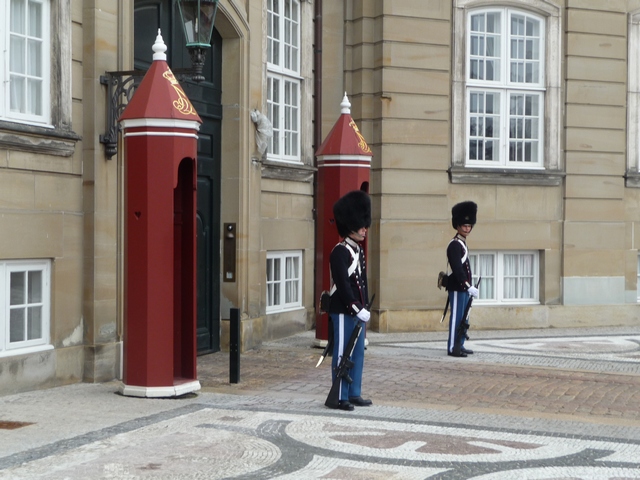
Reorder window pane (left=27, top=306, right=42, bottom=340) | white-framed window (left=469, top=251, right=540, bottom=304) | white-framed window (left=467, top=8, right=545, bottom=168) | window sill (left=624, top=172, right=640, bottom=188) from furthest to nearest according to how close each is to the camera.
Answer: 1. window sill (left=624, top=172, right=640, bottom=188)
2. white-framed window (left=469, top=251, right=540, bottom=304)
3. white-framed window (left=467, top=8, right=545, bottom=168)
4. window pane (left=27, top=306, right=42, bottom=340)

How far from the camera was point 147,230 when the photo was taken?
9.09 meters

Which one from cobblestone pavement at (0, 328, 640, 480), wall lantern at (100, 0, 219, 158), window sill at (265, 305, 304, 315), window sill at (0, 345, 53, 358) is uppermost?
wall lantern at (100, 0, 219, 158)

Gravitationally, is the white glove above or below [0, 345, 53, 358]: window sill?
above

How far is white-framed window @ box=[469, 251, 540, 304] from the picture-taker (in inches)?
640

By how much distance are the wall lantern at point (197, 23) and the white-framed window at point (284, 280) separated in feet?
16.5

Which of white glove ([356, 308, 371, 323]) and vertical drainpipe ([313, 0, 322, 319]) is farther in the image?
vertical drainpipe ([313, 0, 322, 319])

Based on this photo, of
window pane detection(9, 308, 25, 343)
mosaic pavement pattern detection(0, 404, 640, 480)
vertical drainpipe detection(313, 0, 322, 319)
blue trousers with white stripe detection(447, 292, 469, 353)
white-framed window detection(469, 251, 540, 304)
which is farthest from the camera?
white-framed window detection(469, 251, 540, 304)

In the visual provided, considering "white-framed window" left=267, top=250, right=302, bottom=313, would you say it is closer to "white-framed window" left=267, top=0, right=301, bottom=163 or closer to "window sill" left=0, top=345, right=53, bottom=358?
"white-framed window" left=267, top=0, right=301, bottom=163

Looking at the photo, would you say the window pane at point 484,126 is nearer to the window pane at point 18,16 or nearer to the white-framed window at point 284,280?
the white-framed window at point 284,280

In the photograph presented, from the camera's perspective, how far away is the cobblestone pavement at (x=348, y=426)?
668 centimetres

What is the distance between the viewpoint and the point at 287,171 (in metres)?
14.6

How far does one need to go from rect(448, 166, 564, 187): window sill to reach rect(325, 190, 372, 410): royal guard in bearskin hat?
6.87 m

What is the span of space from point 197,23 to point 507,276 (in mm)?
8121

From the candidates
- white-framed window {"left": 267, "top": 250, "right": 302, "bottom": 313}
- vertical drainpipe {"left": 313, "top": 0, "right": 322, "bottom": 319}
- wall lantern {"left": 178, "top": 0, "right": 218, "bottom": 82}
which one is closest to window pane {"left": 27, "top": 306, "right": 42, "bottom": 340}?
wall lantern {"left": 178, "top": 0, "right": 218, "bottom": 82}
